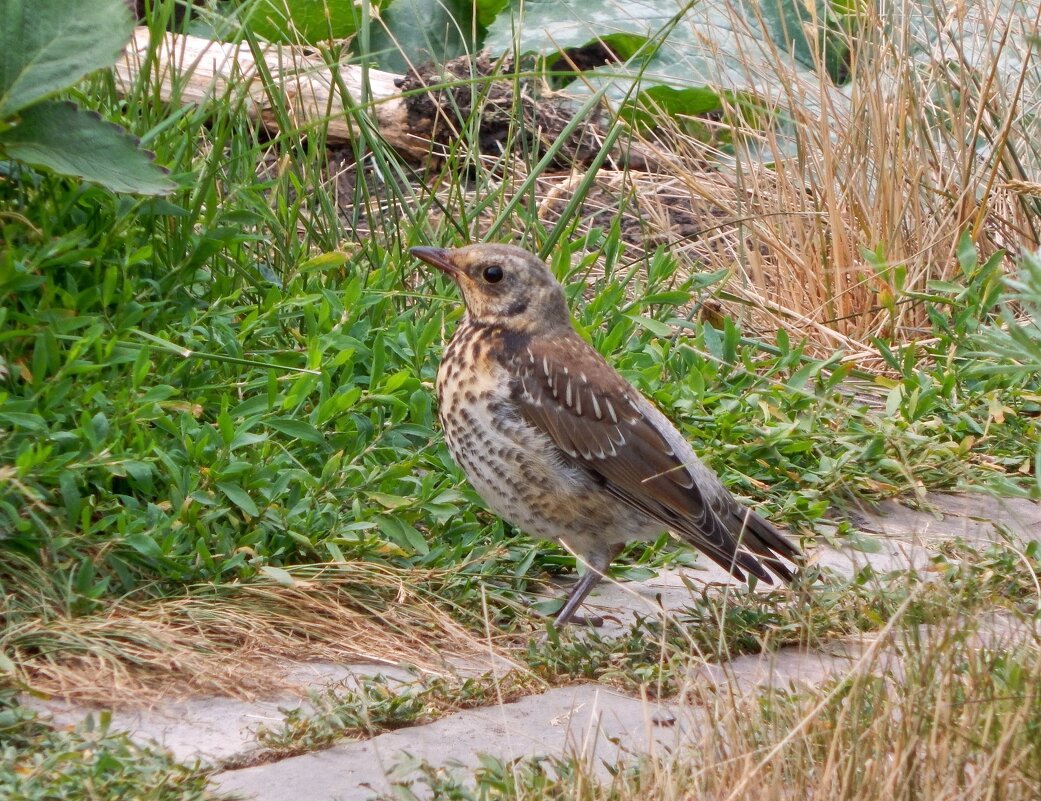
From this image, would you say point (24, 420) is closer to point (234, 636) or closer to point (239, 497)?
point (239, 497)

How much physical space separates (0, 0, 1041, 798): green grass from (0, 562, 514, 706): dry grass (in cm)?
2

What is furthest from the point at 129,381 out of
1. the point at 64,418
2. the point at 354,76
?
the point at 354,76

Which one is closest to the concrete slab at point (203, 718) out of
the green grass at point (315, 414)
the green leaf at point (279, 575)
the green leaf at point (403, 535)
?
the green grass at point (315, 414)

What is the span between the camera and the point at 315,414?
4254 millimetres

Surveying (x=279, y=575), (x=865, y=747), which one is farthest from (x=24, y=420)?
(x=865, y=747)

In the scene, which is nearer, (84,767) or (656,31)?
(84,767)

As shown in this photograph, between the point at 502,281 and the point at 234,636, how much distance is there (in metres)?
1.42

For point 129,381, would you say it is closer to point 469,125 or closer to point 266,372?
point 266,372

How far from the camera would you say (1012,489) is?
11.4 feet

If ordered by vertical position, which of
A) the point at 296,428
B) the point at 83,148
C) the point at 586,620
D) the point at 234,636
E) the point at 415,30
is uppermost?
the point at 83,148

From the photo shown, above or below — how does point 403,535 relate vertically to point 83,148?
below

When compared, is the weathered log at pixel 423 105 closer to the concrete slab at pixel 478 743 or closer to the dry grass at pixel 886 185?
the dry grass at pixel 886 185

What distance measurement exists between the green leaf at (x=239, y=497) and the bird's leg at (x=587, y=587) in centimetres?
87

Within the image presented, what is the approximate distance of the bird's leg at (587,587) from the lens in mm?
3965
